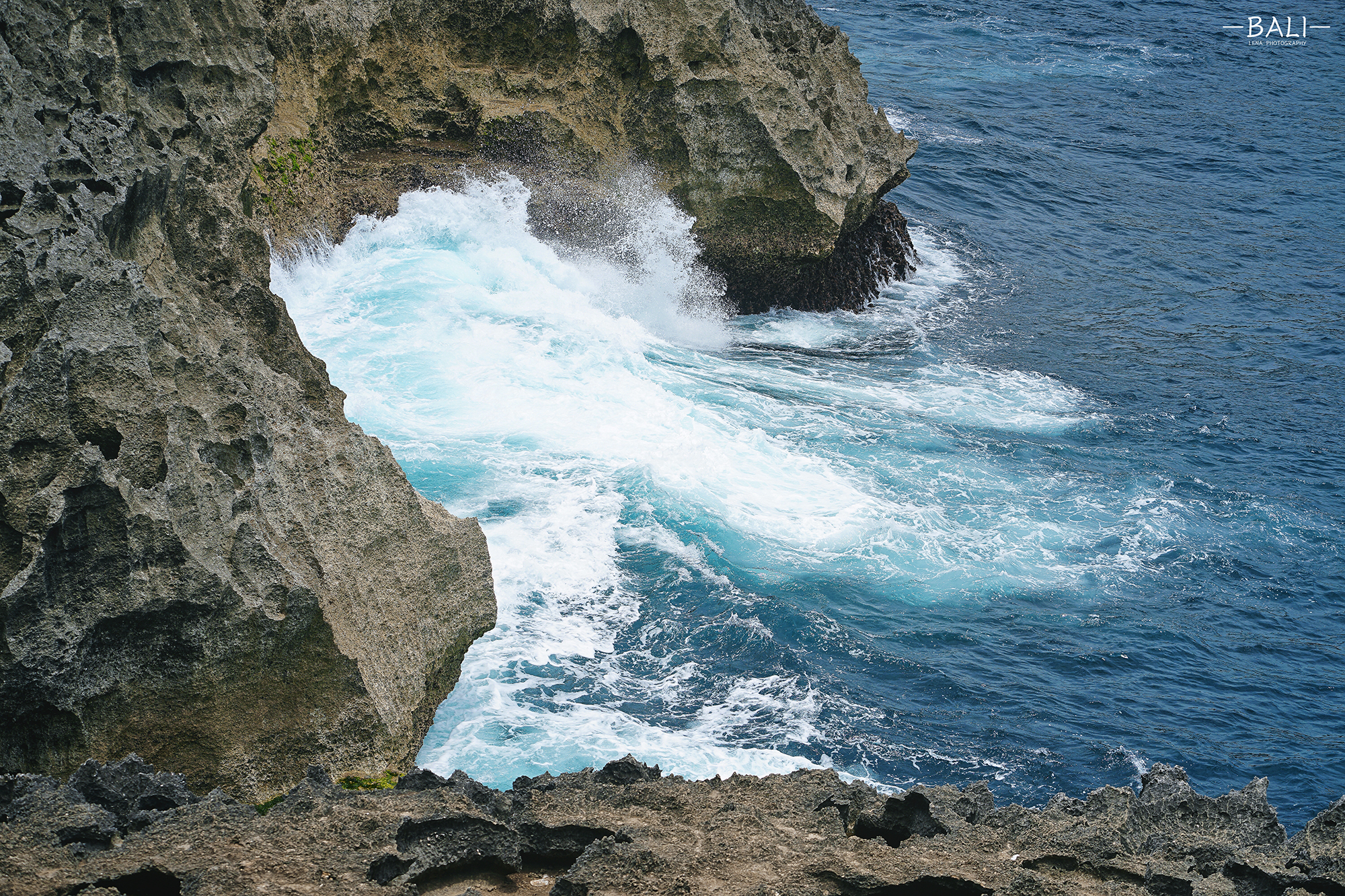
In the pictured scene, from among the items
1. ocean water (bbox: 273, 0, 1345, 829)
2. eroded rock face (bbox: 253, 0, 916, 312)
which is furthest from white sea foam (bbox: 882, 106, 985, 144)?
eroded rock face (bbox: 253, 0, 916, 312)

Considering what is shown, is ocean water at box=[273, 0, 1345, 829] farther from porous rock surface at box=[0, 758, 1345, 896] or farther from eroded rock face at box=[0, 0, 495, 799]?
porous rock surface at box=[0, 758, 1345, 896]

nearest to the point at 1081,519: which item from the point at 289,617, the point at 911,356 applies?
the point at 911,356

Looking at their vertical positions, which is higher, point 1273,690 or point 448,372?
point 448,372

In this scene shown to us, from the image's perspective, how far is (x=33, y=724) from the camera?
6.67 meters

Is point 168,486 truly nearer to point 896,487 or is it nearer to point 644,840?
point 644,840

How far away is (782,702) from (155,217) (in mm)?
7059

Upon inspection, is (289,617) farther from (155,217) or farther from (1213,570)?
(1213,570)

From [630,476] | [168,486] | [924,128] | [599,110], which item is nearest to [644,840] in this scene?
[168,486]

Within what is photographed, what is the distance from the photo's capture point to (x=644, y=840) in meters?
6.42

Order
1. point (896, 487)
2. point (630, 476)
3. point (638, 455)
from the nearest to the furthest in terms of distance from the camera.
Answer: point (630, 476), point (638, 455), point (896, 487)

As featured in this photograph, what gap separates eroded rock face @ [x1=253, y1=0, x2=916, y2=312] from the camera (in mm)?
18219

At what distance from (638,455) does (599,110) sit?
7.61 meters

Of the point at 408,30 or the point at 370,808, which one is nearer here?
the point at 370,808

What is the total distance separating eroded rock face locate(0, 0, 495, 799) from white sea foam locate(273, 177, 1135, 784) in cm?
208
